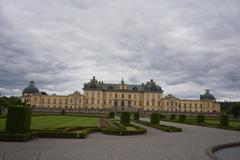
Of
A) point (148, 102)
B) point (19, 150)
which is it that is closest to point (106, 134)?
point (19, 150)

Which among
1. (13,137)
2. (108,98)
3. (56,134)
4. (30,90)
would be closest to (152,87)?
(108,98)

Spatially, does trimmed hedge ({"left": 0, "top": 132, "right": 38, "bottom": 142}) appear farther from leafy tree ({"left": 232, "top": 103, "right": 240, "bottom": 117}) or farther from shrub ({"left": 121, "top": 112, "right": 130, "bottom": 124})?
leafy tree ({"left": 232, "top": 103, "right": 240, "bottom": 117})

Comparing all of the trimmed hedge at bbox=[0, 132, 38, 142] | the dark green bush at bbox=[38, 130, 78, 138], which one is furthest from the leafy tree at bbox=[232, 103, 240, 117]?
the trimmed hedge at bbox=[0, 132, 38, 142]

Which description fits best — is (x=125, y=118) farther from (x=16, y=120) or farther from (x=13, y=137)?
(x=13, y=137)

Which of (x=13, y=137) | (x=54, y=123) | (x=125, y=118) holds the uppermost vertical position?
(x=125, y=118)

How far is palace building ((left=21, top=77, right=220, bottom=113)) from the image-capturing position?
94.3m

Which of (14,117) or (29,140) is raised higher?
(14,117)

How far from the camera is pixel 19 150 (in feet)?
A: 36.0

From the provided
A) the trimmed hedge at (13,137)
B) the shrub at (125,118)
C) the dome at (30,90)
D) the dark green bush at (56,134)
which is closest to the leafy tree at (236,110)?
the shrub at (125,118)

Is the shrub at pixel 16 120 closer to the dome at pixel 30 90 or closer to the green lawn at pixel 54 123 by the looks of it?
the green lawn at pixel 54 123

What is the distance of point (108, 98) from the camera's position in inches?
3772

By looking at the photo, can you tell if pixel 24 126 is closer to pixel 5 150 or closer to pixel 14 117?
pixel 14 117

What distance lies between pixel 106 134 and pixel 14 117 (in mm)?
6180

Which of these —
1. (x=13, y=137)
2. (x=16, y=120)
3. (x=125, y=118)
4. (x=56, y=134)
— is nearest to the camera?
(x=13, y=137)
